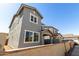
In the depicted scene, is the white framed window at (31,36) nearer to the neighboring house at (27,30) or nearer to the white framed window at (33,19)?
the neighboring house at (27,30)

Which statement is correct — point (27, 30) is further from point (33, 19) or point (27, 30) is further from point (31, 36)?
point (33, 19)

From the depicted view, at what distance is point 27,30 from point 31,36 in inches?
15.2

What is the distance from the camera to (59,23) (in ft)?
12.1

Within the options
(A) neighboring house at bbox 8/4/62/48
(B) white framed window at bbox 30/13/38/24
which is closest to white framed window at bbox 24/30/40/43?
(A) neighboring house at bbox 8/4/62/48

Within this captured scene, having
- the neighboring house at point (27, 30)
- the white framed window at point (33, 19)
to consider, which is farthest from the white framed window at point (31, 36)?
the white framed window at point (33, 19)

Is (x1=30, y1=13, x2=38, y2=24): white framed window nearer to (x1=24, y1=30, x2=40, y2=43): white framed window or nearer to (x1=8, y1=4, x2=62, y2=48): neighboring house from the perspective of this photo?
(x1=8, y1=4, x2=62, y2=48): neighboring house

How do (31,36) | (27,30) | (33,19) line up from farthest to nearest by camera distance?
(33,19)
(31,36)
(27,30)

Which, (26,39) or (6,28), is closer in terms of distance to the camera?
(6,28)

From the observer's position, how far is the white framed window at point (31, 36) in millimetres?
4336

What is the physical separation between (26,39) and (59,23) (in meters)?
1.45

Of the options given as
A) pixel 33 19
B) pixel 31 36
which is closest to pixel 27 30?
pixel 31 36

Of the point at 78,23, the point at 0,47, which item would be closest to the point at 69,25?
the point at 78,23

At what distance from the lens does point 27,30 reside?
445cm

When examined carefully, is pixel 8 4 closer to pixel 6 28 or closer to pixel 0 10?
pixel 0 10
